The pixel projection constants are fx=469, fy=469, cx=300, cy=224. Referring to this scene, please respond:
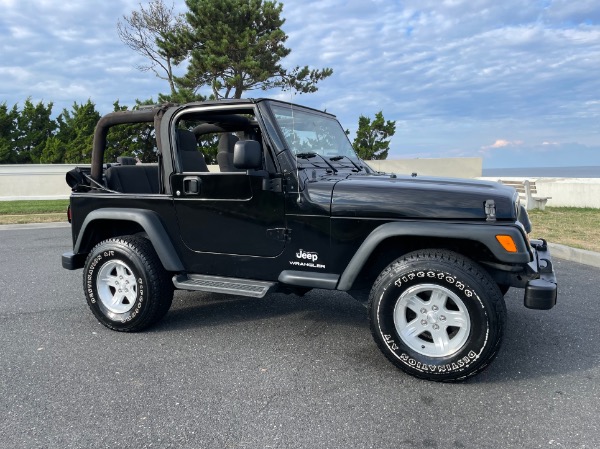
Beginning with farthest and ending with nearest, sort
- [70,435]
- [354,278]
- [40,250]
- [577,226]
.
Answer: [577,226] → [40,250] → [354,278] → [70,435]

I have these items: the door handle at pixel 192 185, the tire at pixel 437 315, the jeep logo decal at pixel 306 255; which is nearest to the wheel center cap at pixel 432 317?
the tire at pixel 437 315

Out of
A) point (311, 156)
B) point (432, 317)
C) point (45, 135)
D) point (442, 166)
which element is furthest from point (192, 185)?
point (45, 135)

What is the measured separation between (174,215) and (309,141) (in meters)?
1.28

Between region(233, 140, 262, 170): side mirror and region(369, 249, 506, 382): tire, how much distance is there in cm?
119

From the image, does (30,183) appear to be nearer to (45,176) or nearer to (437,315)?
(45,176)

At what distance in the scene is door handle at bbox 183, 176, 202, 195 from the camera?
3.71m

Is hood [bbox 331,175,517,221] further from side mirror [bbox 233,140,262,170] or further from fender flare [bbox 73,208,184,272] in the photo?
fender flare [bbox 73,208,184,272]

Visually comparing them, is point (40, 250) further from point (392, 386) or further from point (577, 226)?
point (577, 226)

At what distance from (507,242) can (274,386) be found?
1.72 meters

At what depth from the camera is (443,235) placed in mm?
3008

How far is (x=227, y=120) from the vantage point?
4.23 meters

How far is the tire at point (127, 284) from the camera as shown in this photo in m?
3.86

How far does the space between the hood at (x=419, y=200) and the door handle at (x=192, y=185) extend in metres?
1.12

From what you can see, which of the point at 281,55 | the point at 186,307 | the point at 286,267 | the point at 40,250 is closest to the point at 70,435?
the point at 286,267
